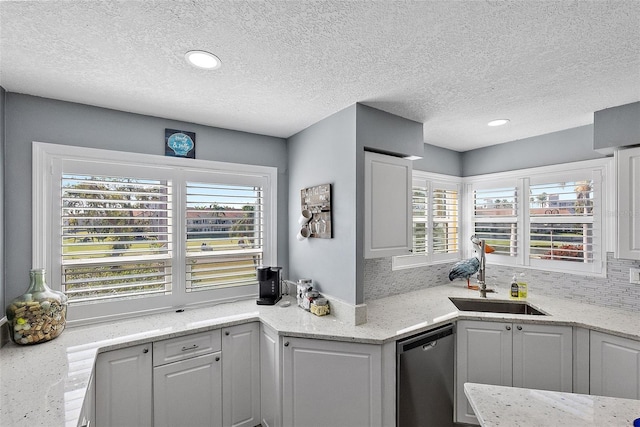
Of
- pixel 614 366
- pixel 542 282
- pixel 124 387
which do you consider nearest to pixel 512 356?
pixel 614 366

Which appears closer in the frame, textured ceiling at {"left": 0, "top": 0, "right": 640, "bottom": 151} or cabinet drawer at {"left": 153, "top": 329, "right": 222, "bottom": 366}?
textured ceiling at {"left": 0, "top": 0, "right": 640, "bottom": 151}

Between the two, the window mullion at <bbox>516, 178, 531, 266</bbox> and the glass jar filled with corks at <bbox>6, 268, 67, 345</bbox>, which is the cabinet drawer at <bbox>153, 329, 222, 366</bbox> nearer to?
the glass jar filled with corks at <bbox>6, 268, 67, 345</bbox>

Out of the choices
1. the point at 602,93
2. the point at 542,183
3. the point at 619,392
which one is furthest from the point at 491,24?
the point at 619,392

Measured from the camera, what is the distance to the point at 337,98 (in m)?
2.01

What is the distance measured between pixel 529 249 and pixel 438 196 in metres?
1.00

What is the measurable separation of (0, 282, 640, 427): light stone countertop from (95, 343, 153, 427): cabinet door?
0.26 feet

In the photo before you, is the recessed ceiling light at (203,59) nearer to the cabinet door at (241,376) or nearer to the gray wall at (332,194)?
the gray wall at (332,194)

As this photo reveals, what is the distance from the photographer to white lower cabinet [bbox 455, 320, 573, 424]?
6.90ft

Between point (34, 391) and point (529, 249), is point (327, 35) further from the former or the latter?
point (529, 249)

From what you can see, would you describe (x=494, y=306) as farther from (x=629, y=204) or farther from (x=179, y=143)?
(x=179, y=143)

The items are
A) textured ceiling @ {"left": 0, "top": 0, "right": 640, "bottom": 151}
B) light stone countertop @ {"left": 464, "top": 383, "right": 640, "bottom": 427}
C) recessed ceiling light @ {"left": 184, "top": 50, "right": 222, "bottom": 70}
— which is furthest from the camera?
recessed ceiling light @ {"left": 184, "top": 50, "right": 222, "bottom": 70}

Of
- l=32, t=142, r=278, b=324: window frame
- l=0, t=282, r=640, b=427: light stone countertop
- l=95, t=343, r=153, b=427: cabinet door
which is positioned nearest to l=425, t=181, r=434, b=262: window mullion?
l=0, t=282, r=640, b=427: light stone countertop

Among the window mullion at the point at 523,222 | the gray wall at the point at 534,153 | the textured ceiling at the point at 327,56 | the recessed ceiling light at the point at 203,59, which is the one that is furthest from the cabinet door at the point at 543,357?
the recessed ceiling light at the point at 203,59

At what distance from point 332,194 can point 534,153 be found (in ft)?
7.05
